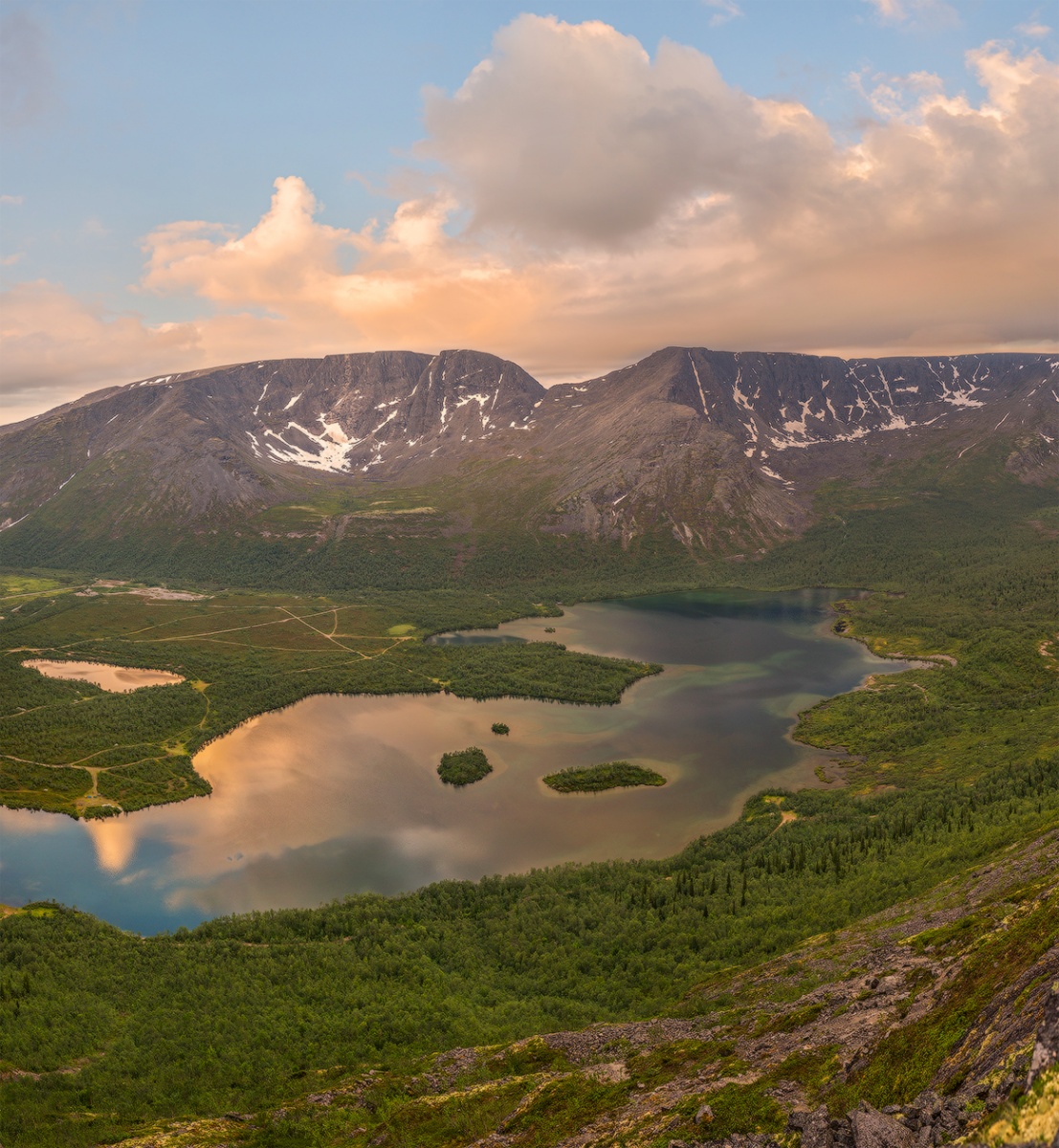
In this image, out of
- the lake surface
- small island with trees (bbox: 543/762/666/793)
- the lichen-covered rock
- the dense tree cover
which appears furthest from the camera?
small island with trees (bbox: 543/762/666/793)

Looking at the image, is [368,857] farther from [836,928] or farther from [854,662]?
[854,662]

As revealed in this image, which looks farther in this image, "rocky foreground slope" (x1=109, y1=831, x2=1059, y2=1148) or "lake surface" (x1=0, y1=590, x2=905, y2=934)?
"lake surface" (x1=0, y1=590, x2=905, y2=934)

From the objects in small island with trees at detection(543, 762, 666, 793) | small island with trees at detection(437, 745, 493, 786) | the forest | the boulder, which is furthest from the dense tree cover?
the boulder

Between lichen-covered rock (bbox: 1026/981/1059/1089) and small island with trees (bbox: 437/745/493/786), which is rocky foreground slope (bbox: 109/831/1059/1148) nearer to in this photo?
lichen-covered rock (bbox: 1026/981/1059/1089)

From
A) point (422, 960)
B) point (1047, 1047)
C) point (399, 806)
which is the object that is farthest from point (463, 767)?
point (1047, 1047)

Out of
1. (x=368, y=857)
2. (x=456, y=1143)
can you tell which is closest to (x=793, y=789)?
(x=368, y=857)

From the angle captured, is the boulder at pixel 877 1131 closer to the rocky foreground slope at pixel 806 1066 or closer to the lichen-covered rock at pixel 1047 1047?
the rocky foreground slope at pixel 806 1066

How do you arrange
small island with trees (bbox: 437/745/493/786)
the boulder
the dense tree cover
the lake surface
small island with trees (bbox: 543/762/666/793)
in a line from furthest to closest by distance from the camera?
small island with trees (bbox: 437/745/493/786)
small island with trees (bbox: 543/762/666/793)
the lake surface
the dense tree cover
the boulder
